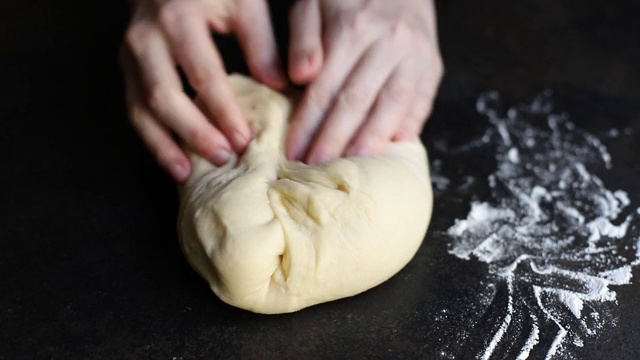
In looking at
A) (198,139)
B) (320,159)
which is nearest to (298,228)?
(320,159)

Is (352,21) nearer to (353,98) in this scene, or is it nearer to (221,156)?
(353,98)

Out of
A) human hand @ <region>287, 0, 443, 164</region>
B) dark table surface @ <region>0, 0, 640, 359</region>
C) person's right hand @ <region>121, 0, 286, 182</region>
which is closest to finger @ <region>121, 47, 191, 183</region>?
person's right hand @ <region>121, 0, 286, 182</region>

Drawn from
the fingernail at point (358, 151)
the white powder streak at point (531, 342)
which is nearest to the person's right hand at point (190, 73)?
the fingernail at point (358, 151)

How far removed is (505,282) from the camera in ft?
4.47

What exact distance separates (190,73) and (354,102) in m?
0.34

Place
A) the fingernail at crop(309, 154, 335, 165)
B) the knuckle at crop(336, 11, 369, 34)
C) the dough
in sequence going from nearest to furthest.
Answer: the dough
the fingernail at crop(309, 154, 335, 165)
the knuckle at crop(336, 11, 369, 34)

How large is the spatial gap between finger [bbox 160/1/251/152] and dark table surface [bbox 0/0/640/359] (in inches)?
9.2

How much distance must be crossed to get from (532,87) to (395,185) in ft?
2.77

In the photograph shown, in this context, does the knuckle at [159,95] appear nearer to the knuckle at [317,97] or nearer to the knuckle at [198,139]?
the knuckle at [198,139]

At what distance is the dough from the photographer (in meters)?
1.19

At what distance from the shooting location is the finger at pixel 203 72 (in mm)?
1364

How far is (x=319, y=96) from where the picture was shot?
4.62 feet

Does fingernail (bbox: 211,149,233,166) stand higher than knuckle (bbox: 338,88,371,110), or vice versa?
knuckle (bbox: 338,88,371,110)

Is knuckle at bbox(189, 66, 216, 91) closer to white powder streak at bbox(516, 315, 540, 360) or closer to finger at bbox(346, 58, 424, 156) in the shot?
finger at bbox(346, 58, 424, 156)
